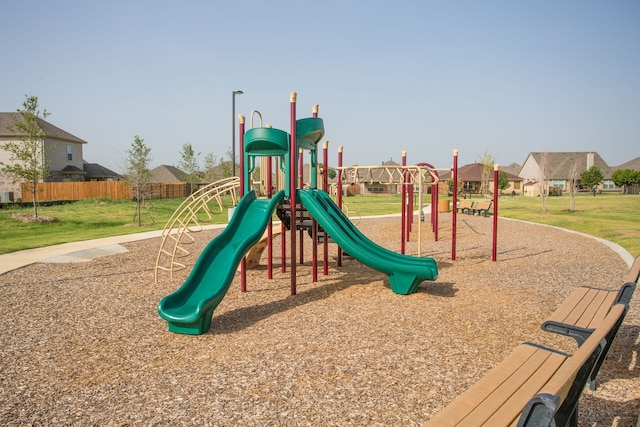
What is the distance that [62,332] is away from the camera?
6070 mm

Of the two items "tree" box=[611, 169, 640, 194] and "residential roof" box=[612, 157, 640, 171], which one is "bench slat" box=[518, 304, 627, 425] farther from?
"residential roof" box=[612, 157, 640, 171]

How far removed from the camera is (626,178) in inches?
2589

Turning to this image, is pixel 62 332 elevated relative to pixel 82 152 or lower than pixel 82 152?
lower

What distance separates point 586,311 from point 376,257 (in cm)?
350

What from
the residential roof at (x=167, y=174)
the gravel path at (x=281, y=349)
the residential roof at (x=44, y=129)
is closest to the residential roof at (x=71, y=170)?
the residential roof at (x=44, y=129)

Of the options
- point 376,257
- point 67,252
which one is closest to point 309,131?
point 376,257

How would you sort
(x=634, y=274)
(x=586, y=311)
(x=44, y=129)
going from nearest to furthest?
(x=634, y=274)
(x=586, y=311)
(x=44, y=129)

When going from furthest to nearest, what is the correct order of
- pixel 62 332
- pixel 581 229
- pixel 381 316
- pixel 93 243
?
pixel 581 229 → pixel 93 243 → pixel 381 316 → pixel 62 332

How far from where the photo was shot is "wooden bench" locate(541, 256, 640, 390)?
406 cm

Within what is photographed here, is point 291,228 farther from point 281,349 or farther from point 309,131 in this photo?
point 281,349

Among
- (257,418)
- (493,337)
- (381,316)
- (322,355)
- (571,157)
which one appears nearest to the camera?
(257,418)

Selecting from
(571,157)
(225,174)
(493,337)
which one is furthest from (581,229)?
(571,157)

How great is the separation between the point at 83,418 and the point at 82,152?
48.7m

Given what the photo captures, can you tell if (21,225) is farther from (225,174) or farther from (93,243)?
(225,174)
